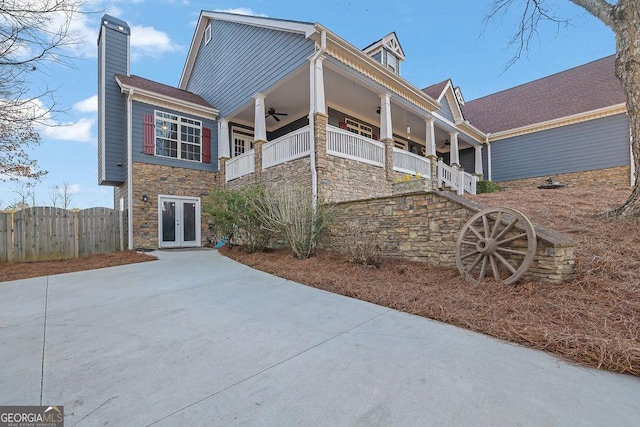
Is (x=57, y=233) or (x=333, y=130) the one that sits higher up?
(x=333, y=130)

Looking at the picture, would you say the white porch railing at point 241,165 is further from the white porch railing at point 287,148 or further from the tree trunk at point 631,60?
the tree trunk at point 631,60

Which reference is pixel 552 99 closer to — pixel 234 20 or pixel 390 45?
pixel 390 45

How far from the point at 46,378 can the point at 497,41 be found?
11243 mm

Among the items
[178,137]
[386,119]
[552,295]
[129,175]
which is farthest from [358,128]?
[552,295]

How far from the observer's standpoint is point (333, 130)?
318 inches

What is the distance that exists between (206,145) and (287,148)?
182 inches

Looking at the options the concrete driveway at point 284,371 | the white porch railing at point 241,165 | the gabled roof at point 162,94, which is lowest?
the concrete driveway at point 284,371

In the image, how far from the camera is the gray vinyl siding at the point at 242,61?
875 centimetres

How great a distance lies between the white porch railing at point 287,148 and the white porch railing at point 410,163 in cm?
353

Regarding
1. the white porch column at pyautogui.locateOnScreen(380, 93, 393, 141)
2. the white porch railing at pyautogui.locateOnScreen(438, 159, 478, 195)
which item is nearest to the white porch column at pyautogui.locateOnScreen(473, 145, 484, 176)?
the white porch railing at pyautogui.locateOnScreen(438, 159, 478, 195)

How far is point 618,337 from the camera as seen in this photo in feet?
7.78

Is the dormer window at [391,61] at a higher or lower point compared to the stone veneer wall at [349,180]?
higher

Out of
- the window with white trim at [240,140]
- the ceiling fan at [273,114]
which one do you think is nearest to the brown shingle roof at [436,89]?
the ceiling fan at [273,114]

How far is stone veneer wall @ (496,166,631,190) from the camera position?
11711mm
